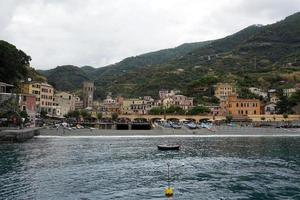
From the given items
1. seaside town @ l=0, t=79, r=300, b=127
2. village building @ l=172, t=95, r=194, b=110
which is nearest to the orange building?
seaside town @ l=0, t=79, r=300, b=127

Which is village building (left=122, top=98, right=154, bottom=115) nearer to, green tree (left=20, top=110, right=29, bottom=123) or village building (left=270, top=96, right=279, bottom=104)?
village building (left=270, top=96, right=279, bottom=104)

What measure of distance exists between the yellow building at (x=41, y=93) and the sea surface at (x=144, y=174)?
253ft

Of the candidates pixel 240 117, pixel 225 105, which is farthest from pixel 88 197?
pixel 225 105

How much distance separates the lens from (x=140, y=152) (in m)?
70.5

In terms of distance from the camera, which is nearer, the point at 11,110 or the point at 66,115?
the point at 11,110

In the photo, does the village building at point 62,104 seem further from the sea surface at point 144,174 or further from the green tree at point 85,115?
the sea surface at point 144,174

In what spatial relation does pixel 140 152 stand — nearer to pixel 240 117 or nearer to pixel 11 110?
pixel 11 110

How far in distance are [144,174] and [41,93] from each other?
362ft

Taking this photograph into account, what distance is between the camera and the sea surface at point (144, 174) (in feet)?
117

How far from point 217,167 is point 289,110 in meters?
123

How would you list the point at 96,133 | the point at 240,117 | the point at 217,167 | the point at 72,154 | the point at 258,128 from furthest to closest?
the point at 240,117, the point at 258,128, the point at 96,133, the point at 72,154, the point at 217,167

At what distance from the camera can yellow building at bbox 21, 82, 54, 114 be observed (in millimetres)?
143600

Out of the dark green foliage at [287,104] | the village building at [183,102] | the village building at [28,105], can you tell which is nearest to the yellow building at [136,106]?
the village building at [183,102]

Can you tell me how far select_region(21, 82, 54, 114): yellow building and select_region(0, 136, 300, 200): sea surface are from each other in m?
77.1
